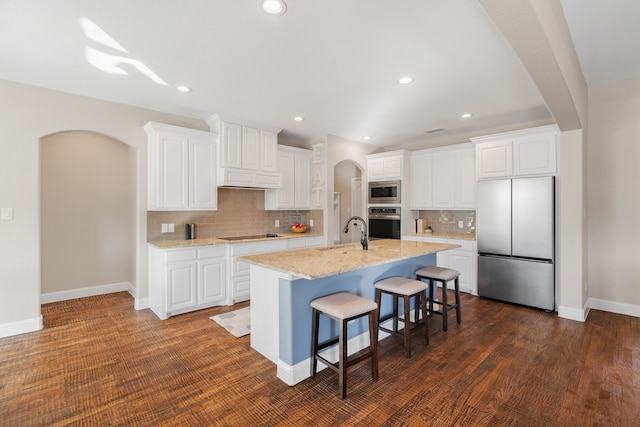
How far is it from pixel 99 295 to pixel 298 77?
4.37 metres

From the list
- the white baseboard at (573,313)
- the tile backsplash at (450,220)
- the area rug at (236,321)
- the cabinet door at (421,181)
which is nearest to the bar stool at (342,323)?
the area rug at (236,321)

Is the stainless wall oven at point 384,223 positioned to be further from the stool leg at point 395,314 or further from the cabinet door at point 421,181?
the stool leg at point 395,314

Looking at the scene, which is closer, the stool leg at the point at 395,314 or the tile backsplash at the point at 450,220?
the stool leg at the point at 395,314

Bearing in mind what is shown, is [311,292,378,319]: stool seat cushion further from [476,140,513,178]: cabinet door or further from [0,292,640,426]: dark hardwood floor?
[476,140,513,178]: cabinet door

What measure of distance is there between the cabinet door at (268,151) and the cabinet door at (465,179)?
304 centimetres

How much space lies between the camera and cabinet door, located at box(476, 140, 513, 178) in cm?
423

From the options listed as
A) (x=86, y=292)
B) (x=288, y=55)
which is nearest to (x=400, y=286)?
(x=288, y=55)

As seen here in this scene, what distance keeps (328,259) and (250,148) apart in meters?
2.69

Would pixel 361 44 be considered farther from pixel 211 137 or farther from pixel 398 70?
pixel 211 137

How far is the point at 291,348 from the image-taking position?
2.31 m

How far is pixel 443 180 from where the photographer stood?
5.23 m

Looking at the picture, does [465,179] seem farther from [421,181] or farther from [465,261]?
[465,261]

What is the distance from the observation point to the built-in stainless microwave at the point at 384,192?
559 centimetres

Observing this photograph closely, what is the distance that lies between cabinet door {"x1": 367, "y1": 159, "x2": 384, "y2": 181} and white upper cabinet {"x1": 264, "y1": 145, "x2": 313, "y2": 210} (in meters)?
1.26
